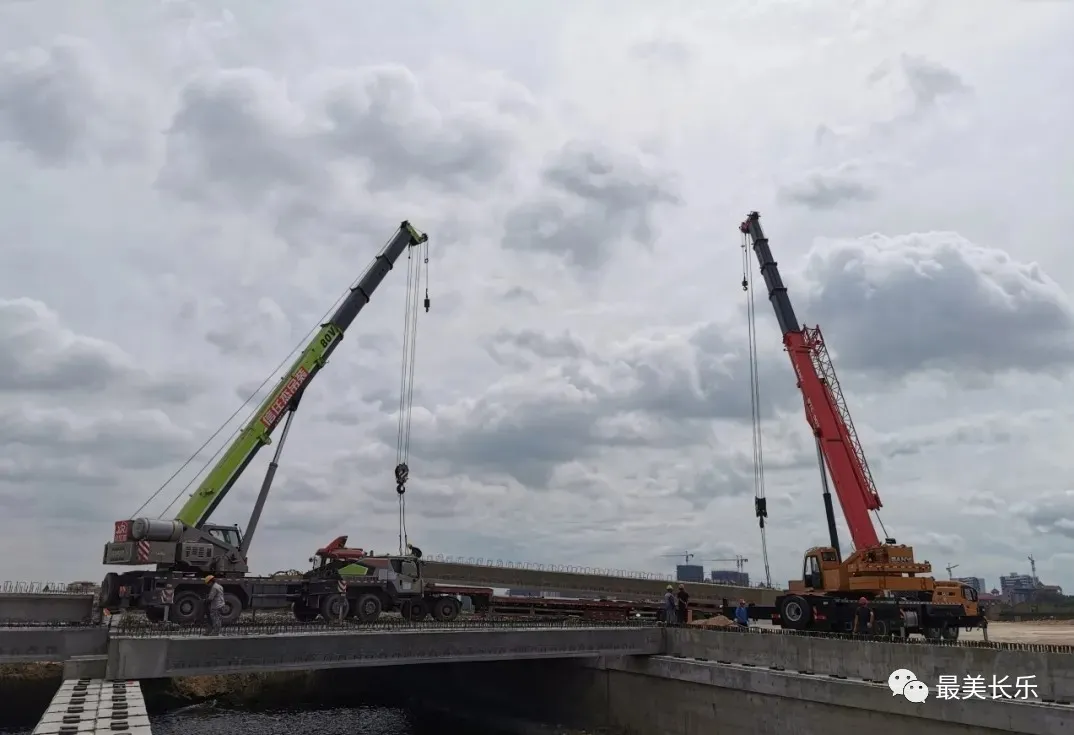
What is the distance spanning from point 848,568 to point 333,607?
18656 mm

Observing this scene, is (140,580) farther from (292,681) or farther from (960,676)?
(960,676)

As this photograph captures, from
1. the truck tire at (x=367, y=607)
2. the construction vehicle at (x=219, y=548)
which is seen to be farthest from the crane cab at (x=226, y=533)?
the truck tire at (x=367, y=607)

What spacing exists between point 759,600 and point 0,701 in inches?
1639

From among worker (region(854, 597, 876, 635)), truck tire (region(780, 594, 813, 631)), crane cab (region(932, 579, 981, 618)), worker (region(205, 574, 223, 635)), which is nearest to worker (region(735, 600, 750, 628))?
truck tire (region(780, 594, 813, 631))

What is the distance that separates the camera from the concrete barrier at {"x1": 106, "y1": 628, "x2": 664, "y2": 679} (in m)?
19.1

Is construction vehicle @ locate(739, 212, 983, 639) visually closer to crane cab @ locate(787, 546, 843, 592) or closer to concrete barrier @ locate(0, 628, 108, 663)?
crane cab @ locate(787, 546, 843, 592)

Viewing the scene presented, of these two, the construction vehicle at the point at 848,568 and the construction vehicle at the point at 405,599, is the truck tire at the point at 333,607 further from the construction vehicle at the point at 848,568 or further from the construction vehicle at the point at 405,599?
the construction vehicle at the point at 848,568

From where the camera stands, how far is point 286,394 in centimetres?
3059

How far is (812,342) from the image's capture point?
3381 centimetres

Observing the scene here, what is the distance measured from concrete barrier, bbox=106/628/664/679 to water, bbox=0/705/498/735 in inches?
299

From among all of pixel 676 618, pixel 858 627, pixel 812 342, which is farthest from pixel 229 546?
pixel 812 342

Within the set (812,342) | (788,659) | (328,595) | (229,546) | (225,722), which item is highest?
(812,342)

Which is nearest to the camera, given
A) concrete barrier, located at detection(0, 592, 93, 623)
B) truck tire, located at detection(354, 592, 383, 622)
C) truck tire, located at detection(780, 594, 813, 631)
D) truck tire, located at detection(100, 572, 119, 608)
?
truck tire, located at detection(100, 572, 119, 608)

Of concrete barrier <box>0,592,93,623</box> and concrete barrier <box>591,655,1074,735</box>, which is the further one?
concrete barrier <box>0,592,93,623</box>
